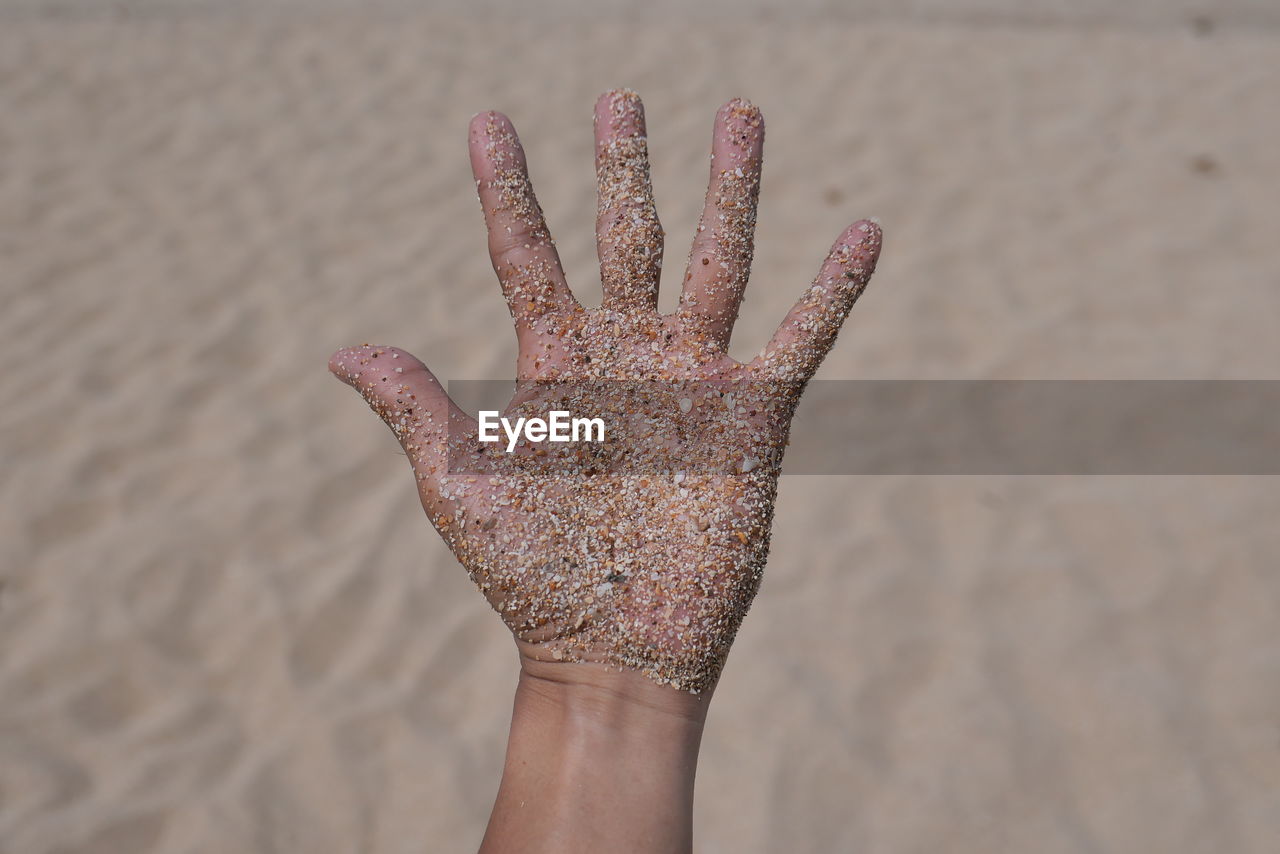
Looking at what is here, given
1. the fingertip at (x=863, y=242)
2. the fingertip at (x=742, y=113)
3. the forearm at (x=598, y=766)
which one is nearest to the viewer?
the forearm at (x=598, y=766)

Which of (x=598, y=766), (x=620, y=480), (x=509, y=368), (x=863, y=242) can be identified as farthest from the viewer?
(x=509, y=368)

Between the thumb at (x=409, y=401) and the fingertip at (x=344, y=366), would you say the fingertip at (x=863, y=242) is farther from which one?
the fingertip at (x=344, y=366)

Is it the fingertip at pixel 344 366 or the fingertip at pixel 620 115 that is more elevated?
the fingertip at pixel 620 115

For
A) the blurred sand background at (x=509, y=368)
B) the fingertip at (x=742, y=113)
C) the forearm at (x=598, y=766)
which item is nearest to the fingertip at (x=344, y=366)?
the forearm at (x=598, y=766)

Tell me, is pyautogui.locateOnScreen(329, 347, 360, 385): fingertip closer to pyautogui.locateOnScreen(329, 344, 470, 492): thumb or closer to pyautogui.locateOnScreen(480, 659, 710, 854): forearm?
pyautogui.locateOnScreen(329, 344, 470, 492): thumb

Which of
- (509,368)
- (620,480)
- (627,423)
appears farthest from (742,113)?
(509,368)

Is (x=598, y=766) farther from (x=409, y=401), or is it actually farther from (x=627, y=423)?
(x=409, y=401)

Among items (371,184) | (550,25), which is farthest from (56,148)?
(550,25)

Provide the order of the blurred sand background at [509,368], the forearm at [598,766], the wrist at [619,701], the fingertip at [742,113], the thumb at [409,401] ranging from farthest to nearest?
the blurred sand background at [509,368]
the fingertip at [742,113]
the thumb at [409,401]
the wrist at [619,701]
the forearm at [598,766]
